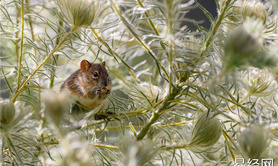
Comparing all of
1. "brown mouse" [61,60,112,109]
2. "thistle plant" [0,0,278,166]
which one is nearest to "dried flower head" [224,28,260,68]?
"thistle plant" [0,0,278,166]

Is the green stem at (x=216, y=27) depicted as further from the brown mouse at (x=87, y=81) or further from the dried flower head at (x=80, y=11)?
the brown mouse at (x=87, y=81)

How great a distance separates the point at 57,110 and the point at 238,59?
0.45ft

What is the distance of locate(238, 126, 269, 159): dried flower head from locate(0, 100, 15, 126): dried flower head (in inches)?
8.1

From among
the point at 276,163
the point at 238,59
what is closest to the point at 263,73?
the point at 276,163

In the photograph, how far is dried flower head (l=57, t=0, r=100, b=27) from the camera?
38 centimetres

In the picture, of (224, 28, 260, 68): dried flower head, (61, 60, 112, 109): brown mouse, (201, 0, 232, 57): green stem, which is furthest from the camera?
(61, 60, 112, 109): brown mouse

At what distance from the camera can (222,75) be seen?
29 centimetres

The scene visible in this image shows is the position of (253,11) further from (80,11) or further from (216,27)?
(80,11)

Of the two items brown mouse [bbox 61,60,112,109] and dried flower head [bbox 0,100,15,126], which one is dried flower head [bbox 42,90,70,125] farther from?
brown mouse [bbox 61,60,112,109]

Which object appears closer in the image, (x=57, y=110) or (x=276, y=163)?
(x=57, y=110)

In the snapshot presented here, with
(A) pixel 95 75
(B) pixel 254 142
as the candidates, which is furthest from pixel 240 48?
(A) pixel 95 75

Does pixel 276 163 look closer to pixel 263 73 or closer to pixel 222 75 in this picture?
pixel 263 73

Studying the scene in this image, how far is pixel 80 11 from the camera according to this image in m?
0.38

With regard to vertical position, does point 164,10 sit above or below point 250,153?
above
